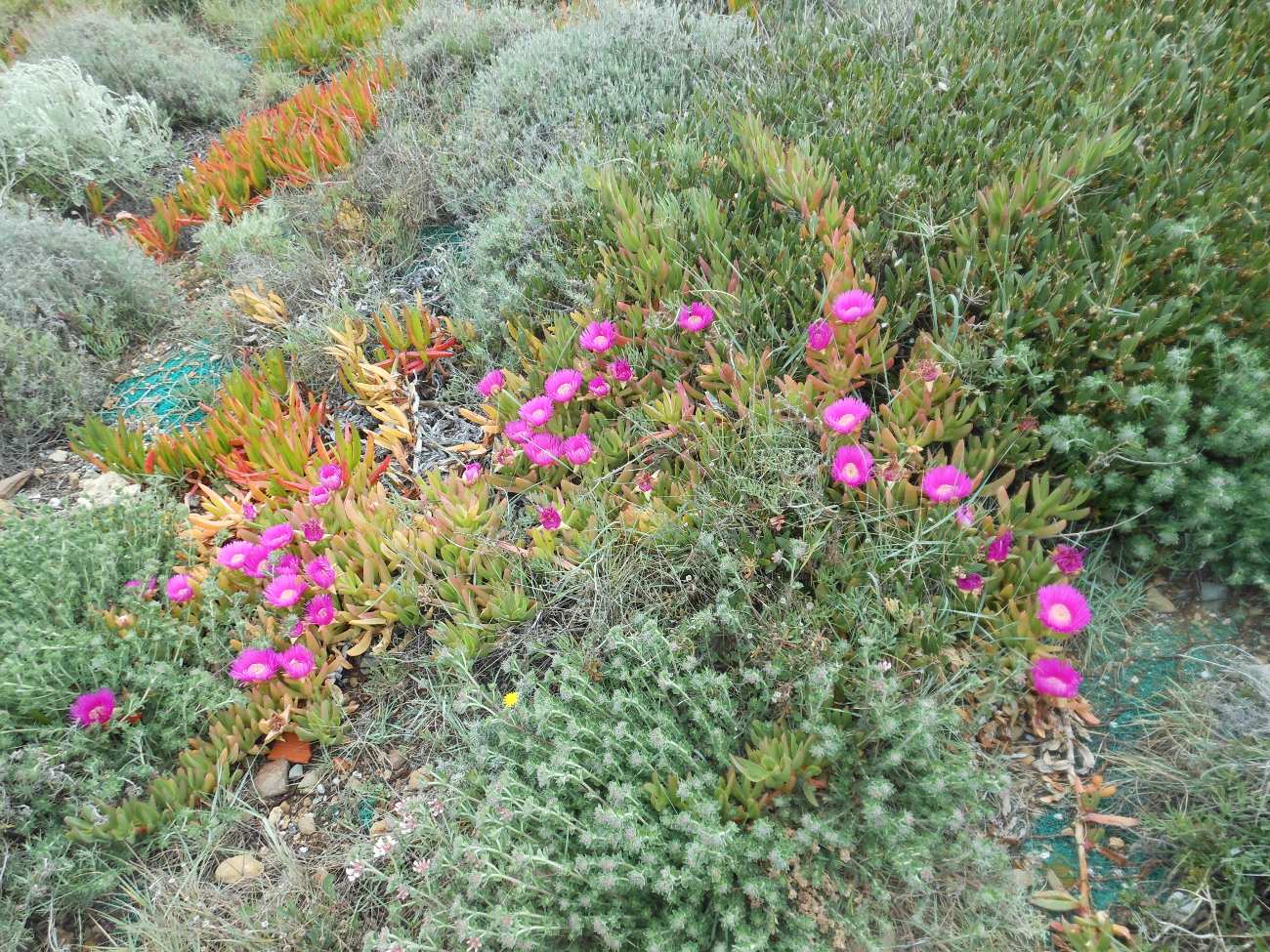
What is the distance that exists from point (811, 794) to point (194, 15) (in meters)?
9.30

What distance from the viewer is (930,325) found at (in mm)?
2838

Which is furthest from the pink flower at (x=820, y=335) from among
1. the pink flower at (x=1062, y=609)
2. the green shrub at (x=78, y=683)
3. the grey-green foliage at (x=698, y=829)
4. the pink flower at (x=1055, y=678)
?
the green shrub at (x=78, y=683)

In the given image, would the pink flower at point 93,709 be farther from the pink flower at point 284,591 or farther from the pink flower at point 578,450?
the pink flower at point 578,450

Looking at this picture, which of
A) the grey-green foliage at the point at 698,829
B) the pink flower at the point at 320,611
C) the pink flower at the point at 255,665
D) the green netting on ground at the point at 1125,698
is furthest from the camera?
the pink flower at the point at 320,611

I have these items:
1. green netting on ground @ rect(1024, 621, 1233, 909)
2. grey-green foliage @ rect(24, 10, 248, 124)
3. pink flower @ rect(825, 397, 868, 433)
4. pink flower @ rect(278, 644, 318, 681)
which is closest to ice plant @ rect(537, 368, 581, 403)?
pink flower @ rect(825, 397, 868, 433)

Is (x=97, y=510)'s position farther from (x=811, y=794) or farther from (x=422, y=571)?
(x=811, y=794)

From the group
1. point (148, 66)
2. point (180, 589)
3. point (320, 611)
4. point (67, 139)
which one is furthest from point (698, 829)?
point (148, 66)

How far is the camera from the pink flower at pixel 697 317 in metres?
2.79

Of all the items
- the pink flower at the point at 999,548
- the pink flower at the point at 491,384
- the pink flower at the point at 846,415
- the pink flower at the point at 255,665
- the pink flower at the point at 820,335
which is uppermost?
the pink flower at the point at 491,384

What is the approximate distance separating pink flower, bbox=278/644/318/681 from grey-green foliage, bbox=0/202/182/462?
6.89ft

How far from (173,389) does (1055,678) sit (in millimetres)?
3906

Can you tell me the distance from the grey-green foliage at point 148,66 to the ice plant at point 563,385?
4787 mm

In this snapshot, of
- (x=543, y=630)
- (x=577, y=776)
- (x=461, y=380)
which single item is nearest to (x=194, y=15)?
(x=461, y=380)

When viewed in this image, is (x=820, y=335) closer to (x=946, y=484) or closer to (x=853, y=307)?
(x=853, y=307)
